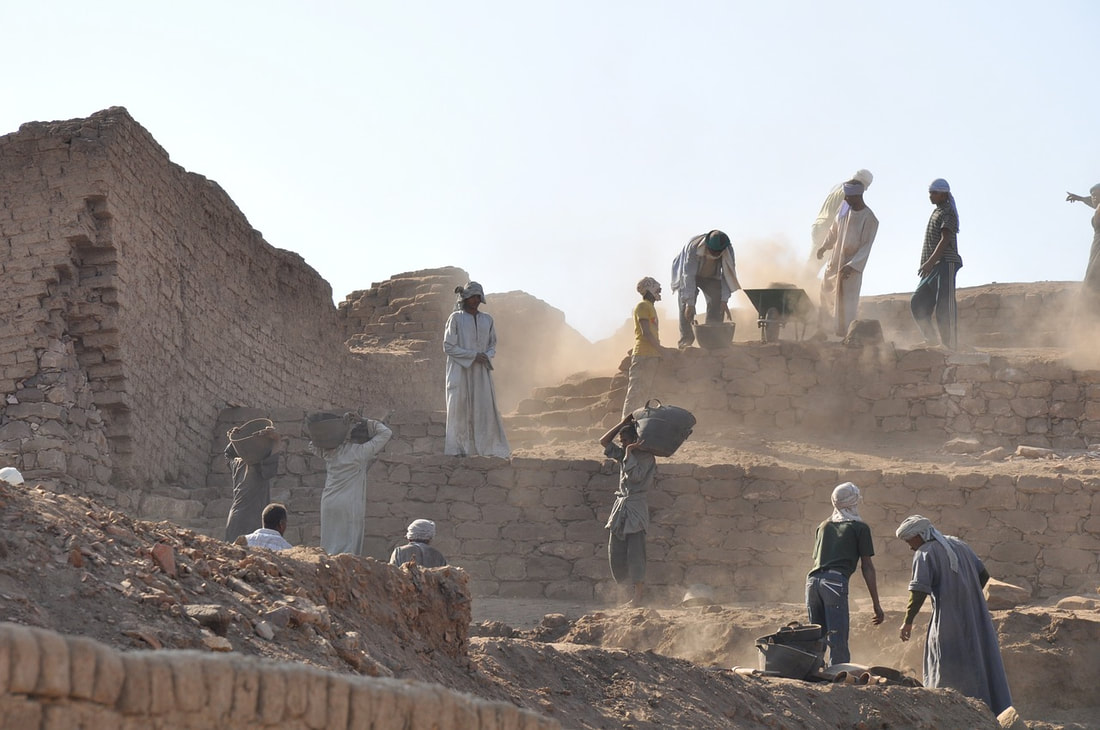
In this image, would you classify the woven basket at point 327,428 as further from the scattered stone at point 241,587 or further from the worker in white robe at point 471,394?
the scattered stone at point 241,587

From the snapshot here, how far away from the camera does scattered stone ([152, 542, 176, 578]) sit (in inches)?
187

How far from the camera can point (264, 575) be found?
515cm

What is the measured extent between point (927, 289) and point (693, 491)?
500 cm

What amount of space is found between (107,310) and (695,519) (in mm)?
4989

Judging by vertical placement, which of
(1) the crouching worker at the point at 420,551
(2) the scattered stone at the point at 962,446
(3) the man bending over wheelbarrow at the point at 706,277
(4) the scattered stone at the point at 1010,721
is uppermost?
(3) the man bending over wheelbarrow at the point at 706,277

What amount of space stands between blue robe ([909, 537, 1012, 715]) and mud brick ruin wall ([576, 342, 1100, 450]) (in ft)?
21.2

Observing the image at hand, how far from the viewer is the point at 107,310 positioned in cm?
1188

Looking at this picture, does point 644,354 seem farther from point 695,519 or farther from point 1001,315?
point 1001,315

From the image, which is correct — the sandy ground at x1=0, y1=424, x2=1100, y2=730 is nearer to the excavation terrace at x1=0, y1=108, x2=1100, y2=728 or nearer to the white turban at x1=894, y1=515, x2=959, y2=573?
the white turban at x1=894, y1=515, x2=959, y2=573

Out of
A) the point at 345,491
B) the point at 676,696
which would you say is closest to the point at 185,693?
the point at 676,696

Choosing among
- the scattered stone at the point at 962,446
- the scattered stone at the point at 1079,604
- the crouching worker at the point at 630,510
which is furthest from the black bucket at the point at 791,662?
the scattered stone at the point at 962,446

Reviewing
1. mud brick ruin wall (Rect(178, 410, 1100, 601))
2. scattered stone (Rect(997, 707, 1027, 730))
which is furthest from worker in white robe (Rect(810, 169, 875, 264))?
scattered stone (Rect(997, 707, 1027, 730))

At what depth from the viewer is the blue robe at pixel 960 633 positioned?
7961 mm

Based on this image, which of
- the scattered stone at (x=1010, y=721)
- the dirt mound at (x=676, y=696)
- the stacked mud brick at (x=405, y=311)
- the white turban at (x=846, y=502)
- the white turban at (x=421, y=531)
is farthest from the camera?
the stacked mud brick at (x=405, y=311)
